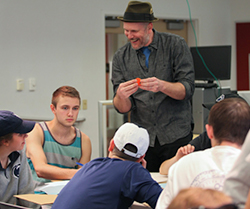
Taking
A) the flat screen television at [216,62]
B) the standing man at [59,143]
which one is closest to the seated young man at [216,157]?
the standing man at [59,143]

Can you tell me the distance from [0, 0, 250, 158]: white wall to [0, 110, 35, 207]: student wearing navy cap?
279 centimetres

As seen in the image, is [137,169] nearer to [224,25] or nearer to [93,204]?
[93,204]

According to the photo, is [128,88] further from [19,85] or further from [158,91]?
[19,85]

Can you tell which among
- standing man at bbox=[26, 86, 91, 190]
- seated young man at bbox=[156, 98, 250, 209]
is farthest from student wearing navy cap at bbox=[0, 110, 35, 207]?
seated young man at bbox=[156, 98, 250, 209]

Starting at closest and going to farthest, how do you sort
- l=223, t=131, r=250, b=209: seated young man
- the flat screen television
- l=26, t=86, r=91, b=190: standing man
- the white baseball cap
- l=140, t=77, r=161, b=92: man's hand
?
l=223, t=131, r=250, b=209: seated young man < the white baseball cap < l=140, t=77, r=161, b=92: man's hand < l=26, t=86, r=91, b=190: standing man < the flat screen television

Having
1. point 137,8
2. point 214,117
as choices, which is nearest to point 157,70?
point 137,8

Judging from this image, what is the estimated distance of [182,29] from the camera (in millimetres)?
5754

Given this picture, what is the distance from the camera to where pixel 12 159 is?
6.17 feet

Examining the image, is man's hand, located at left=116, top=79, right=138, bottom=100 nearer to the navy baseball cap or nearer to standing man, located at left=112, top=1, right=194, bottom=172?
standing man, located at left=112, top=1, right=194, bottom=172

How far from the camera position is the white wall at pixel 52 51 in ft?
14.9

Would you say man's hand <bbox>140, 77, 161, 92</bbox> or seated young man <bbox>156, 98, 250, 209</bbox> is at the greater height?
man's hand <bbox>140, 77, 161, 92</bbox>

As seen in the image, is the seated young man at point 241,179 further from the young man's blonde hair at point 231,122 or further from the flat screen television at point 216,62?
the flat screen television at point 216,62

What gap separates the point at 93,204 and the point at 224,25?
190 inches

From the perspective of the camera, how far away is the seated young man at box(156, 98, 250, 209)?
1154 millimetres
